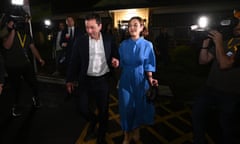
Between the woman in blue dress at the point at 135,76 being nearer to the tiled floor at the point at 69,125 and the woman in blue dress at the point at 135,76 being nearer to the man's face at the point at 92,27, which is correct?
the man's face at the point at 92,27

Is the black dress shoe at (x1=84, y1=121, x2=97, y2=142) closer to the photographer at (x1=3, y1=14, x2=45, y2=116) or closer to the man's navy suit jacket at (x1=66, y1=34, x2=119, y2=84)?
the man's navy suit jacket at (x1=66, y1=34, x2=119, y2=84)

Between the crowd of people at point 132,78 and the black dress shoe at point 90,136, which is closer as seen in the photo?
the crowd of people at point 132,78

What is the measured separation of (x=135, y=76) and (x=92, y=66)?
620 mm

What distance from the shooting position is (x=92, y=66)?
244 centimetres

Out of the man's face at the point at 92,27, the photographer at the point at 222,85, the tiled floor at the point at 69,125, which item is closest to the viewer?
the photographer at the point at 222,85

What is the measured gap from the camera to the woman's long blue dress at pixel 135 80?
2387mm

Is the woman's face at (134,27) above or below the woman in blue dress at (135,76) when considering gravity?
above

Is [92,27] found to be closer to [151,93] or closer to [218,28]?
[151,93]

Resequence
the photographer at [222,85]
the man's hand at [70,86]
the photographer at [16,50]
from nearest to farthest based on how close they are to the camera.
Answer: the photographer at [222,85] < the man's hand at [70,86] < the photographer at [16,50]

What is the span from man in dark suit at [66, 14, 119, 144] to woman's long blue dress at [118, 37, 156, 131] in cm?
23

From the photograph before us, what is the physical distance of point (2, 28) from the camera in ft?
9.80

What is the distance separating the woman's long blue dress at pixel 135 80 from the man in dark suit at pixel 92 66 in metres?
0.23

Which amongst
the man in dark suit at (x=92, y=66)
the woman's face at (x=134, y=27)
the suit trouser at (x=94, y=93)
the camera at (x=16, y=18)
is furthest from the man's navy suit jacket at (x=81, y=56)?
the camera at (x=16, y=18)

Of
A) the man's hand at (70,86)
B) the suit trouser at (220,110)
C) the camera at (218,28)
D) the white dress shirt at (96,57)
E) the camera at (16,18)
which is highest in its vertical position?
the camera at (16,18)
